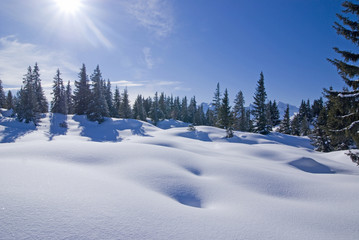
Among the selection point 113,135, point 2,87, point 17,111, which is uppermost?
point 2,87

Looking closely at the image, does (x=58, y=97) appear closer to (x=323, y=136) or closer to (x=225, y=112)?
Answer: (x=225, y=112)

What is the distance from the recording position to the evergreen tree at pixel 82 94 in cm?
3412

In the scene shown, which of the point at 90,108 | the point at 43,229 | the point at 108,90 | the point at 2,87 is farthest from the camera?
the point at 108,90

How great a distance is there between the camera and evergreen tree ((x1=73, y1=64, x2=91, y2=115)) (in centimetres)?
3412

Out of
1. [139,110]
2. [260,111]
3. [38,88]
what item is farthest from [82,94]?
[260,111]

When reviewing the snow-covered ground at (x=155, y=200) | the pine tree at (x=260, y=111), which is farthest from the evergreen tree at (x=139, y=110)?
the snow-covered ground at (x=155, y=200)

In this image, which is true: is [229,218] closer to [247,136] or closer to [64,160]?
[64,160]

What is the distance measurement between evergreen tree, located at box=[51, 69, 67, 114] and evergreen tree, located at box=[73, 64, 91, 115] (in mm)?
2396

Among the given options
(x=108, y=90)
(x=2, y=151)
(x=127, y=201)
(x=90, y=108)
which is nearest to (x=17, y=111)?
(x=90, y=108)

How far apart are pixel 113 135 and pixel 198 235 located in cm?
2480

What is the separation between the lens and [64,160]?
4.88m

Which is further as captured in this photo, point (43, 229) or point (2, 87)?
point (2, 87)

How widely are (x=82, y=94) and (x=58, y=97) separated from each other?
18.1 feet

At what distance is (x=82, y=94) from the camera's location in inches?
1355
